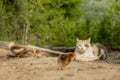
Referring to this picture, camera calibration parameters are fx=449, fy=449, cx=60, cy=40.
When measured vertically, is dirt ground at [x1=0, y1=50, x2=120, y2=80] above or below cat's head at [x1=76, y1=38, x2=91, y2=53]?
below

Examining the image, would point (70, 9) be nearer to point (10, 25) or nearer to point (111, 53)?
point (10, 25)

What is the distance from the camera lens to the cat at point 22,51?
39.5 feet

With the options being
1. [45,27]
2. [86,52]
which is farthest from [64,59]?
[45,27]

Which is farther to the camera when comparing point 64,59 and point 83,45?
point 83,45

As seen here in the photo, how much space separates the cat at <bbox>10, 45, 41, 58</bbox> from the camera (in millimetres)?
12055

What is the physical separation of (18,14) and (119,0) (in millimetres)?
4276

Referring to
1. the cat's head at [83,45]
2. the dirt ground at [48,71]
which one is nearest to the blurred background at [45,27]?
the cat's head at [83,45]

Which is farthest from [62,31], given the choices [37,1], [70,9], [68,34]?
[70,9]

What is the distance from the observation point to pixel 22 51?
1204cm

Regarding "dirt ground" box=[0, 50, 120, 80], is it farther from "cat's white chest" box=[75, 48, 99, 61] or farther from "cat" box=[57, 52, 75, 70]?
"cat's white chest" box=[75, 48, 99, 61]

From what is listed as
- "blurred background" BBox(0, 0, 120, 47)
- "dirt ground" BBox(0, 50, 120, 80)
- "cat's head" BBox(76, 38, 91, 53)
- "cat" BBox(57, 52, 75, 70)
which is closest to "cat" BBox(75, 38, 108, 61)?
"cat's head" BBox(76, 38, 91, 53)

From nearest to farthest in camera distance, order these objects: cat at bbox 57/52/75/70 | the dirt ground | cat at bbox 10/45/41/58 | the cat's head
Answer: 1. the dirt ground
2. cat at bbox 57/52/75/70
3. the cat's head
4. cat at bbox 10/45/41/58

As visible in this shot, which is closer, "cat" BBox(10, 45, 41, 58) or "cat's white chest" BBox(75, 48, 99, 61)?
"cat's white chest" BBox(75, 48, 99, 61)

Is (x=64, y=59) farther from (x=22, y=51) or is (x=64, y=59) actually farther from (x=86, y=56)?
(x=22, y=51)
